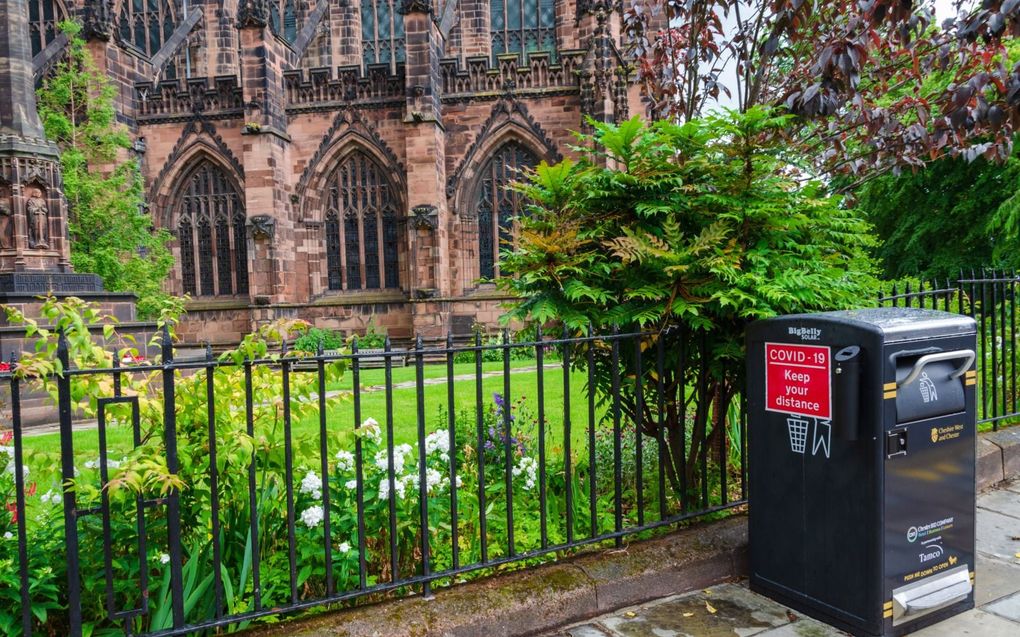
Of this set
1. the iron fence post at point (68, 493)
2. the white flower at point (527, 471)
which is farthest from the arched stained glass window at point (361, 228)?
the iron fence post at point (68, 493)

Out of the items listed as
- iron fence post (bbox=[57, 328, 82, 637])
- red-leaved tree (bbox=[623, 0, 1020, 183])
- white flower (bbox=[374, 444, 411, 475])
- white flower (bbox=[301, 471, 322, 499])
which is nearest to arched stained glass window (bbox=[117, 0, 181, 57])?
red-leaved tree (bbox=[623, 0, 1020, 183])

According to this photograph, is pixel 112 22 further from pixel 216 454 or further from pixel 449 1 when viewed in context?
pixel 216 454

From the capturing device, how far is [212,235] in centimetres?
2180

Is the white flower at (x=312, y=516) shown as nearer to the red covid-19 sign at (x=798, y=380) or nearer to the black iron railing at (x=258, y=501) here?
the black iron railing at (x=258, y=501)

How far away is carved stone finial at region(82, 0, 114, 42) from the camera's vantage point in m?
18.4

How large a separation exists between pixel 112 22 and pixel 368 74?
22.5 feet

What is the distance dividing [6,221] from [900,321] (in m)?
12.4

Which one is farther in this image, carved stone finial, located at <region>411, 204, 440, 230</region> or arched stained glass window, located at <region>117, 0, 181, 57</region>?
arched stained glass window, located at <region>117, 0, 181, 57</region>

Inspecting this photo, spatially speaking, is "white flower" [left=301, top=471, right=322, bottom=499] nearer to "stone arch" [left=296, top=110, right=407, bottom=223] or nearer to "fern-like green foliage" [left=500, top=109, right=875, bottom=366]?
"fern-like green foliage" [left=500, top=109, right=875, bottom=366]

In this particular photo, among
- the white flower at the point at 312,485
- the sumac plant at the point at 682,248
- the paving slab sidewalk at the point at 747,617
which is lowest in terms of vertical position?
the paving slab sidewalk at the point at 747,617

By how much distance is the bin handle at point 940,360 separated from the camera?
3.11 m

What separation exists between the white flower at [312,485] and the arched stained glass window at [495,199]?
17.3 meters

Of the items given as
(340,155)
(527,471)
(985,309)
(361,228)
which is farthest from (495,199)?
(527,471)

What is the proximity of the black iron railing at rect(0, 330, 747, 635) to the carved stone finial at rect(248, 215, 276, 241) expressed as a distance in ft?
56.9
